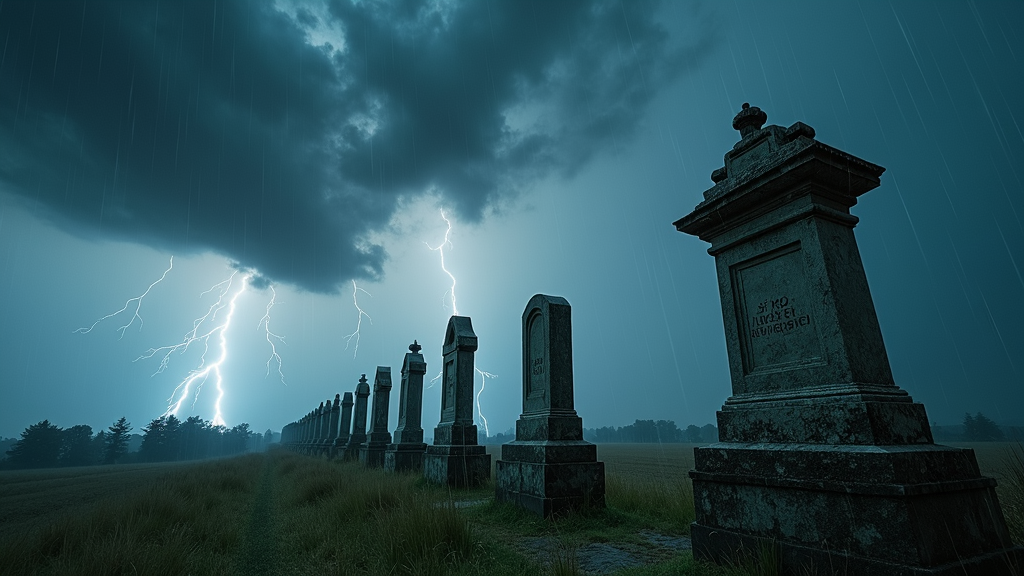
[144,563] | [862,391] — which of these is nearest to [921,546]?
[862,391]

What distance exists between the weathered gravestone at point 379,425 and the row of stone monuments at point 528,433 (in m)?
2.39

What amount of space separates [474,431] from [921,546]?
25.2 feet

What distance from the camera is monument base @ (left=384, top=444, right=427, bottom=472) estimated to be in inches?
432

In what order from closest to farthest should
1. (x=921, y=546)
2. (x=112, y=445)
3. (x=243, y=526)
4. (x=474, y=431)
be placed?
(x=921, y=546), (x=243, y=526), (x=474, y=431), (x=112, y=445)

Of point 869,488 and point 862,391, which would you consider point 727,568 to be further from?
point 862,391

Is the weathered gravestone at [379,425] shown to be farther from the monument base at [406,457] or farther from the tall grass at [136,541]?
the tall grass at [136,541]

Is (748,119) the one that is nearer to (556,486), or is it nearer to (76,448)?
(556,486)

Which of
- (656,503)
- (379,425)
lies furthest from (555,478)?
(379,425)

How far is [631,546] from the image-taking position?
12.7 ft

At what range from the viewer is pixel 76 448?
45844 millimetres

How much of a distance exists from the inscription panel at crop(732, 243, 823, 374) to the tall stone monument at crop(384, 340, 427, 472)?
963 centimetres

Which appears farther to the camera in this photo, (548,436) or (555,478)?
(548,436)

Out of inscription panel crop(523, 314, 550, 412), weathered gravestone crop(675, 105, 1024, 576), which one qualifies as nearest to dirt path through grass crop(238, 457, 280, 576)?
inscription panel crop(523, 314, 550, 412)

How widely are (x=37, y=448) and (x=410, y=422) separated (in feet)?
169
